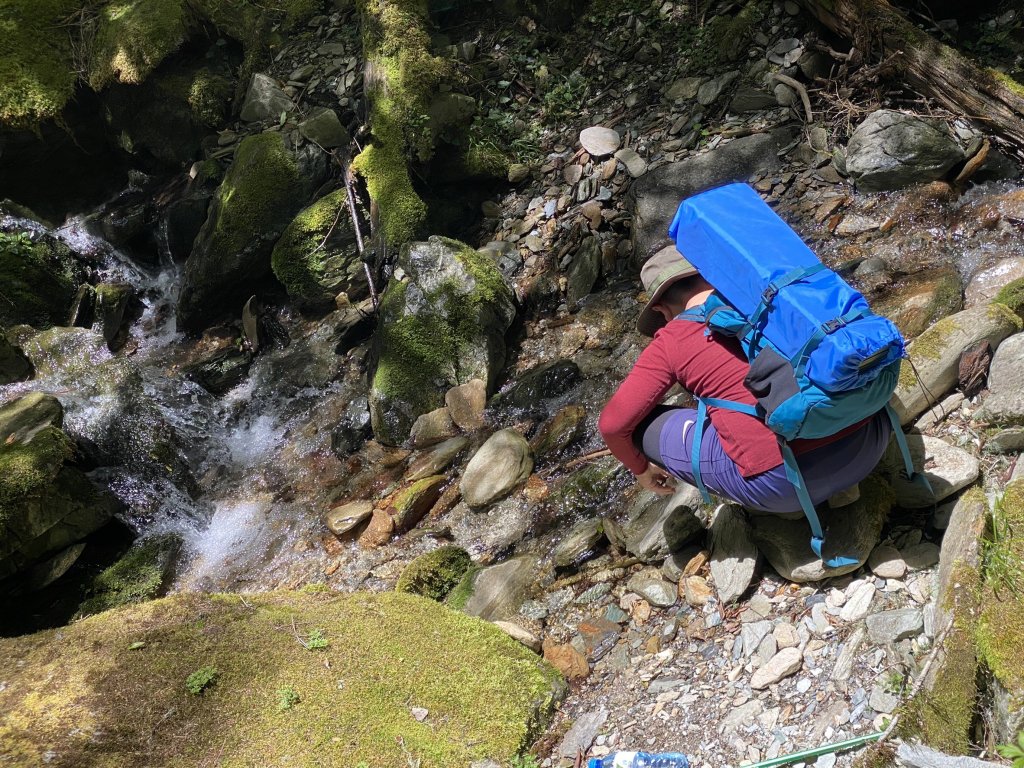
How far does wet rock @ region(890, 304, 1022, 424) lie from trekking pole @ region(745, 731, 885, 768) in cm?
189

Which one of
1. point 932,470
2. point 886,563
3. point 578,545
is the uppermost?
point 932,470

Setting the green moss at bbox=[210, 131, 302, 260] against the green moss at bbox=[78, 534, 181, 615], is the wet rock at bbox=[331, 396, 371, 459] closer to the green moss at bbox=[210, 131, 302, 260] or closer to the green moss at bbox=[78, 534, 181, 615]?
the green moss at bbox=[78, 534, 181, 615]

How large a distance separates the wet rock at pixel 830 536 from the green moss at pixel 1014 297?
1608mm

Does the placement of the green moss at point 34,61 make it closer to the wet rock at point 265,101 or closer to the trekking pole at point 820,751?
the wet rock at point 265,101

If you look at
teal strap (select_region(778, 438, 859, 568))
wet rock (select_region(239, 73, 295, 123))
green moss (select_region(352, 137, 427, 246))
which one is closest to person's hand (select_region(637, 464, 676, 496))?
teal strap (select_region(778, 438, 859, 568))

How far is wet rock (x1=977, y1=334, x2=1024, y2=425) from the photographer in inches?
137

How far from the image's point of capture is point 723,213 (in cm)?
299

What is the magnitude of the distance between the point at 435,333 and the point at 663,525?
12.1 feet

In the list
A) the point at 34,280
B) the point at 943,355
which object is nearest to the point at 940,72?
the point at 943,355

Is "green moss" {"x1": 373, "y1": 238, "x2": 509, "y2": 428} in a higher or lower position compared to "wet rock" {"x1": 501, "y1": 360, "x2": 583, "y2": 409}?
higher


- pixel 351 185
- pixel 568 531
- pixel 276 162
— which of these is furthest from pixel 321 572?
pixel 276 162

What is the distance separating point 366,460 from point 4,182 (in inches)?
348

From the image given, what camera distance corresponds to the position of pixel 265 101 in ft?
33.8

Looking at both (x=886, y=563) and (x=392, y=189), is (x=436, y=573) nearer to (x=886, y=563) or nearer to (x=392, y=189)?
(x=886, y=563)
